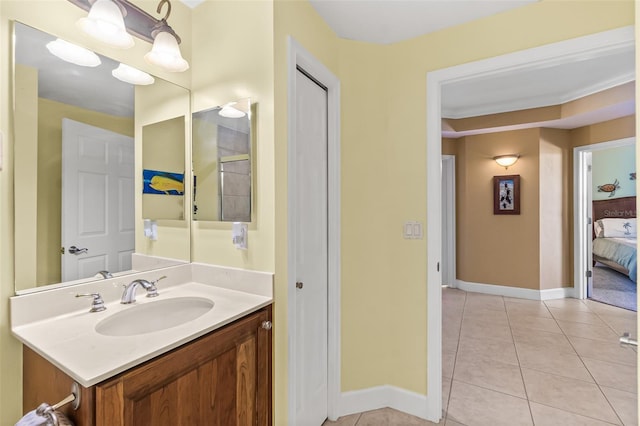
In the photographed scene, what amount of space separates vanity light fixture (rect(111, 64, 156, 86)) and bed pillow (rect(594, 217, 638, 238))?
7.98 meters

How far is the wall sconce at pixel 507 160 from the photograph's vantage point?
4230 millimetres

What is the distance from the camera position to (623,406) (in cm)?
192

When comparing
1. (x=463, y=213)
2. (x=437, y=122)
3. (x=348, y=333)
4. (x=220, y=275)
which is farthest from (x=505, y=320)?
(x=220, y=275)

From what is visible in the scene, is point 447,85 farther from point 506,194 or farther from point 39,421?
point 506,194

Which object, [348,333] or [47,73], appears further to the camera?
[348,333]

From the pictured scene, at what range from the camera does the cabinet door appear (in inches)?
31.1

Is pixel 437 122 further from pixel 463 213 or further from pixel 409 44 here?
pixel 463 213

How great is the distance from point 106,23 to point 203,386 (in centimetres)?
143

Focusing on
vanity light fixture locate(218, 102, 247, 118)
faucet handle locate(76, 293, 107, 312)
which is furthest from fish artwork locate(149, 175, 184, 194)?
faucet handle locate(76, 293, 107, 312)

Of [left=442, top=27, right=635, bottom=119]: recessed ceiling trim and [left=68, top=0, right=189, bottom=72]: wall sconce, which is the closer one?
[left=68, top=0, right=189, bottom=72]: wall sconce

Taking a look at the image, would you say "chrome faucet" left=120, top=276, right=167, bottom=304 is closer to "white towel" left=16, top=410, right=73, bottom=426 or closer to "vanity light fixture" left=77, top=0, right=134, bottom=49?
"white towel" left=16, top=410, right=73, bottom=426

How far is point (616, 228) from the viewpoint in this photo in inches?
231

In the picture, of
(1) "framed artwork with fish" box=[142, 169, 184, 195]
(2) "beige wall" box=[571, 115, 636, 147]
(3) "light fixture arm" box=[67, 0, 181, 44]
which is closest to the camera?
(3) "light fixture arm" box=[67, 0, 181, 44]

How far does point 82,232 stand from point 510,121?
15.2 feet
